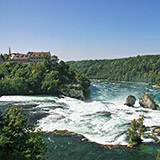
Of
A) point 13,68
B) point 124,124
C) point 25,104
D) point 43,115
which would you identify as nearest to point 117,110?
point 124,124

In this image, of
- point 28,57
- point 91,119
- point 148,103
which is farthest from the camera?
point 28,57

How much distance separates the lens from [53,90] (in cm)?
5484

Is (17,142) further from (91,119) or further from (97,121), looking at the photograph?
(91,119)

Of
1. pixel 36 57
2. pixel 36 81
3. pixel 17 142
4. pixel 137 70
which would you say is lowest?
pixel 17 142

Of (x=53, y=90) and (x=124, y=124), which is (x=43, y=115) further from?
(x=53, y=90)

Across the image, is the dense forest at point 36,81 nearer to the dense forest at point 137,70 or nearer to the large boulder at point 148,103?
the large boulder at point 148,103

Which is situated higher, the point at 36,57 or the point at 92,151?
the point at 36,57

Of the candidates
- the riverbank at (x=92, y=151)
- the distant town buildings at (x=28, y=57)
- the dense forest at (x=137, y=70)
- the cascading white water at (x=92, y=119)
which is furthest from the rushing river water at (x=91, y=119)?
the dense forest at (x=137, y=70)

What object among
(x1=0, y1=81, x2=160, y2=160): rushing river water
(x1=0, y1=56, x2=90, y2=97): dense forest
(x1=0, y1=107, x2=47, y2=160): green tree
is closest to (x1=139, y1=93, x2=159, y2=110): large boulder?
(x1=0, y1=81, x2=160, y2=160): rushing river water

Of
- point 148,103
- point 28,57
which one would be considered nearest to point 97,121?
point 148,103

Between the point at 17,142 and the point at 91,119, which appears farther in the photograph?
the point at 91,119

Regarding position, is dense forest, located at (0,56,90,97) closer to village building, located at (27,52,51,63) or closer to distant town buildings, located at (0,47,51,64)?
distant town buildings, located at (0,47,51,64)

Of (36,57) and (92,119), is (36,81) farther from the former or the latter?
(92,119)

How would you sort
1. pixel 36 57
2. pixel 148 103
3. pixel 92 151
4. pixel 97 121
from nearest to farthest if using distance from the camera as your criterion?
pixel 92 151 → pixel 97 121 → pixel 148 103 → pixel 36 57
